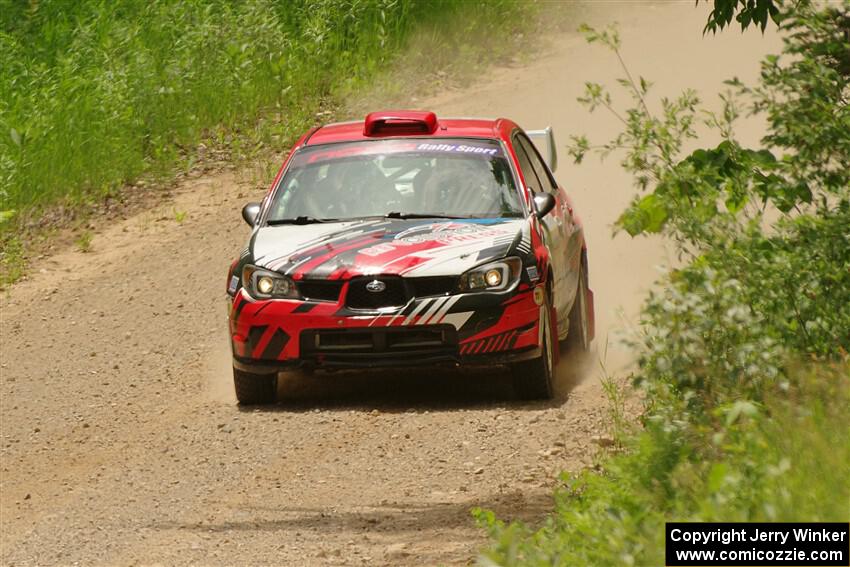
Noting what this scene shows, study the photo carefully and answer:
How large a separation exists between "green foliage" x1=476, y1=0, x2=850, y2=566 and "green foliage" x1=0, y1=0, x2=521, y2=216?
35.6ft

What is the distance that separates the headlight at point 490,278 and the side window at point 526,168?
1229 millimetres

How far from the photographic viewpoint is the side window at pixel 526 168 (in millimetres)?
10703

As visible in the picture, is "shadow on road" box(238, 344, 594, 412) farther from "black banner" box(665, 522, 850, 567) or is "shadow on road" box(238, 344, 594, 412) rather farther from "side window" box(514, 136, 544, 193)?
"black banner" box(665, 522, 850, 567)

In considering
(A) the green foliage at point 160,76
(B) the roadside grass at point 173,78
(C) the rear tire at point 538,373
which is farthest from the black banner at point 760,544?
(A) the green foliage at point 160,76

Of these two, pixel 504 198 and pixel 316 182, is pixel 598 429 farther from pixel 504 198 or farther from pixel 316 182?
pixel 316 182

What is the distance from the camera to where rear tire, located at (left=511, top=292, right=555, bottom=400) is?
9.64 m

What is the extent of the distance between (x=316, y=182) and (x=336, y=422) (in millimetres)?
1824

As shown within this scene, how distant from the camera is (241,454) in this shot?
8961 mm

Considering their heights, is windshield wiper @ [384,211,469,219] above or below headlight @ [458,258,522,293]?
above

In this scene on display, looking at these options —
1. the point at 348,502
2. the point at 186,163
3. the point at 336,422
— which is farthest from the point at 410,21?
the point at 348,502

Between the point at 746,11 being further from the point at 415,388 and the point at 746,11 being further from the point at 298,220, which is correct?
the point at 415,388

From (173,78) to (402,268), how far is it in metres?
11.0

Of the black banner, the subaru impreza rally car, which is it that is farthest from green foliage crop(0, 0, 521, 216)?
the black banner

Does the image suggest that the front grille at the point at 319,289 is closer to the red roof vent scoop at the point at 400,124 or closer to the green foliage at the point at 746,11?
the red roof vent scoop at the point at 400,124
